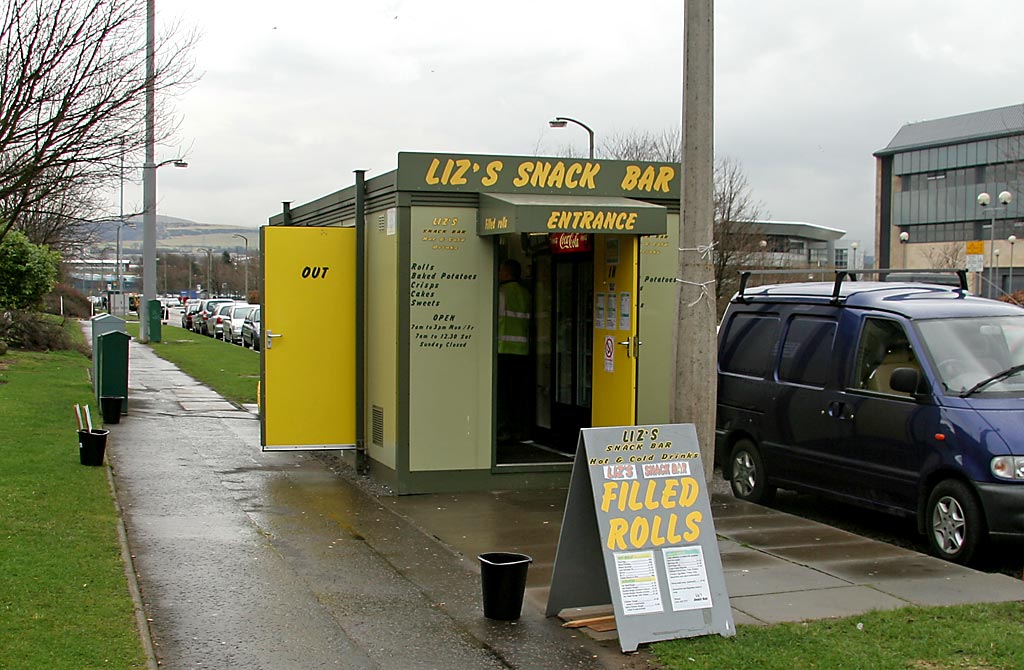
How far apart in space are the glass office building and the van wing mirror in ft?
234

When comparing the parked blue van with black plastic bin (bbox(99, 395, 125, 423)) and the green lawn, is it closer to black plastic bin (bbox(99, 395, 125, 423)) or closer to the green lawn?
the green lawn

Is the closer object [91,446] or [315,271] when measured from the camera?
[91,446]

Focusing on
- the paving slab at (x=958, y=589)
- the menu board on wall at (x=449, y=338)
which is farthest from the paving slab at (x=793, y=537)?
the menu board on wall at (x=449, y=338)

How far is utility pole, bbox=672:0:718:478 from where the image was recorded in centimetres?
843

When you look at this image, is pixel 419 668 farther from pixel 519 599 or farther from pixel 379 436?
pixel 379 436

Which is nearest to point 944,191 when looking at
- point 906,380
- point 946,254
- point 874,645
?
point 946,254

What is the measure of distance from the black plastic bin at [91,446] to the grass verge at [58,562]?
5.9 inches

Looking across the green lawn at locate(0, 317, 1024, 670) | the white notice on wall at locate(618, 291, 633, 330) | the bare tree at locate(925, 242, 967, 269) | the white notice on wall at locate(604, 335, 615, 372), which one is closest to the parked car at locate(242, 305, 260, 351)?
the white notice on wall at locate(604, 335, 615, 372)

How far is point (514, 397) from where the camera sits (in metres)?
13.0

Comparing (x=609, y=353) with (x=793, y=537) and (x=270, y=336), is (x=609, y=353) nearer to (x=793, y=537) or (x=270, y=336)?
(x=793, y=537)

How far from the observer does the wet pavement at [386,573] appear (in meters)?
6.13

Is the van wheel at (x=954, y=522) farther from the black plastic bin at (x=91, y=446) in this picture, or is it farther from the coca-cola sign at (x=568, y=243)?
the black plastic bin at (x=91, y=446)

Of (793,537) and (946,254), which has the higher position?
(946,254)

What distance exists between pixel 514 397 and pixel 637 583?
6.88 meters
